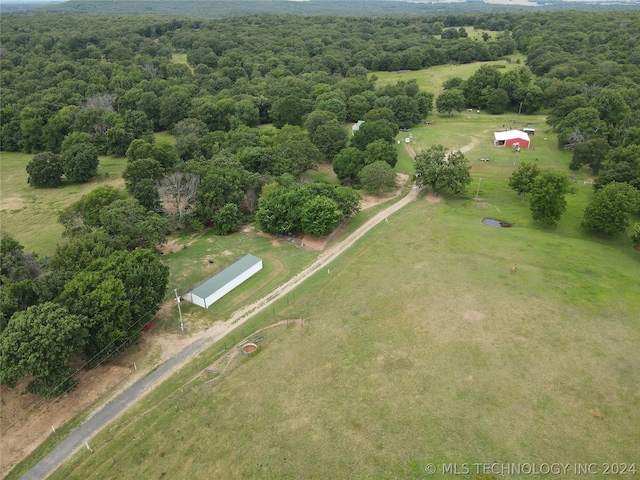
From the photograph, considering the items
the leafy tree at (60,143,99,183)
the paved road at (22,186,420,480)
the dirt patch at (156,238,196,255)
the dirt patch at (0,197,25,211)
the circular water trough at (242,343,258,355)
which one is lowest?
the dirt patch at (0,197,25,211)

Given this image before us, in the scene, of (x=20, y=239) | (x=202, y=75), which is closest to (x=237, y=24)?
(x=202, y=75)

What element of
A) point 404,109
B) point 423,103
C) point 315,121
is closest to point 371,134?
point 315,121

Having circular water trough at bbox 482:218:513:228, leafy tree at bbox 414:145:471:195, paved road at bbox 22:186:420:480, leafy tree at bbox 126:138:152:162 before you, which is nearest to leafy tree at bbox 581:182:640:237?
circular water trough at bbox 482:218:513:228

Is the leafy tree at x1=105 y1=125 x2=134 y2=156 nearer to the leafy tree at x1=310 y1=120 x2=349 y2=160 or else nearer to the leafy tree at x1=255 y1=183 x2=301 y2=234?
the leafy tree at x1=310 y1=120 x2=349 y2=160

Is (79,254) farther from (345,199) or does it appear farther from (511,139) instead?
(511,139)

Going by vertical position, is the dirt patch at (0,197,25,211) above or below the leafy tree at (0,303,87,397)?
below

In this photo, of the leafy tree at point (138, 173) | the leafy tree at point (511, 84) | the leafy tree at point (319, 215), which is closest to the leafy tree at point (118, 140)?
the leafy tree at point (138, 173)
